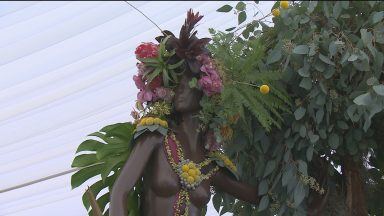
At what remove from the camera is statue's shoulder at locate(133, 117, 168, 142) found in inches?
60.9

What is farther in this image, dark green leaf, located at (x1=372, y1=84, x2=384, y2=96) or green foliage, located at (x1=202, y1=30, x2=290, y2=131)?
green foliage, located at (x1=202, y1=30, x2=290, y2=131)

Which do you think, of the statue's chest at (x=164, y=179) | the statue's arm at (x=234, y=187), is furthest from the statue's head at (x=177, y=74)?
the statue's arm at (x=234, y=187)

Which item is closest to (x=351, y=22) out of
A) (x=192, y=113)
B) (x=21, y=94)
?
(x=192, y=113)

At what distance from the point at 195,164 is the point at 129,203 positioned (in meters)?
0.18

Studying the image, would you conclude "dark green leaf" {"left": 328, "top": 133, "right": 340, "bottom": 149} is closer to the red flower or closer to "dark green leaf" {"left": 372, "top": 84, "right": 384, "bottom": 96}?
"dark green leaf" {"left": 372, "top": 84, "right": 384, "bottom": 96}

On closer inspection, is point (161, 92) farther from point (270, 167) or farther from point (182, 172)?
point (270, 167)

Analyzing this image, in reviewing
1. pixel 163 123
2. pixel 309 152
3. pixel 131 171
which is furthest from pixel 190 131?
pixel 309 152

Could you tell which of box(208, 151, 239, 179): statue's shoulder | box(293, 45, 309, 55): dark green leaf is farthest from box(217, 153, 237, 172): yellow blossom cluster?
box(293, 45, 309, 55): dark green leaf

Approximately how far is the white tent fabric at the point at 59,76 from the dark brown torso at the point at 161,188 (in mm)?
718

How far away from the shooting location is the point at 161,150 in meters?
1.57

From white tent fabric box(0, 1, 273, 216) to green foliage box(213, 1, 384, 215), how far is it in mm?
572

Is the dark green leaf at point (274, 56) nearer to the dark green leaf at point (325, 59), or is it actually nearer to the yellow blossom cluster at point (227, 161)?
Result: the dark green leaf at point (325, 59)

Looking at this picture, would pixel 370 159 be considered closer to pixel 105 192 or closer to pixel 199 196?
pixel 199 196

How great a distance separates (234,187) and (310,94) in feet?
1.05
